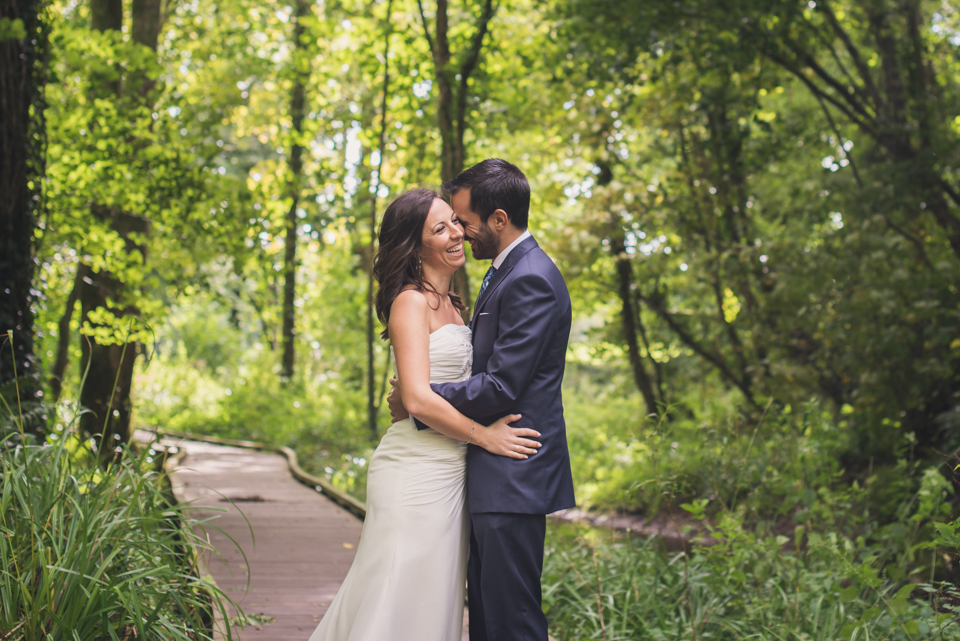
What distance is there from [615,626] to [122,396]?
614 cm

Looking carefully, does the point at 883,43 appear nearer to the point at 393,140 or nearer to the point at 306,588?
the point at 393,140

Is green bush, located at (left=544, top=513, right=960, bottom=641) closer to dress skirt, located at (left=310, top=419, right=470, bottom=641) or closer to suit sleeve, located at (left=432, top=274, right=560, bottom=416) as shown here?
dress skirt, located at (left=310, top=419, right=470, bottom=641)

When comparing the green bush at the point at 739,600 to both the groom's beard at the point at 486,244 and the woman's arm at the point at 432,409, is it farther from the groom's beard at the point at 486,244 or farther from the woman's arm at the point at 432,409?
the groom's beard at the point at 486,244

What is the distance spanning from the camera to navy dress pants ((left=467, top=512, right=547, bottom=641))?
7.34 ft

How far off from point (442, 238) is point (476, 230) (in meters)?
0.12

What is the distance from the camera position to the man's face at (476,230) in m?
2.49

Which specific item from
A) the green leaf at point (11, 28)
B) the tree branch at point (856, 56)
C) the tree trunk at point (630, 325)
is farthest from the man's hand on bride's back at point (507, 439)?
the tree trunk at point (630, 325)

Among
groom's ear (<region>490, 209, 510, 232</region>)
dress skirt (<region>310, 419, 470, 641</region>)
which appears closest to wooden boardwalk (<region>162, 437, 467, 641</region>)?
dress skirt (<region>310, 419, 470, 641</region>)

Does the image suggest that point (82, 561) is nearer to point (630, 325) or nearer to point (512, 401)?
point (512, 401)

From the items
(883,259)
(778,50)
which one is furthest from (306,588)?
(778,50)

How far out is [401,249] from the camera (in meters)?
2.47

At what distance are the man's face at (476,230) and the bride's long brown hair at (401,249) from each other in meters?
0.09

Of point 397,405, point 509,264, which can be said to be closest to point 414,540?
point 397,405

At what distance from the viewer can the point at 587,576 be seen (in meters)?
4.70
